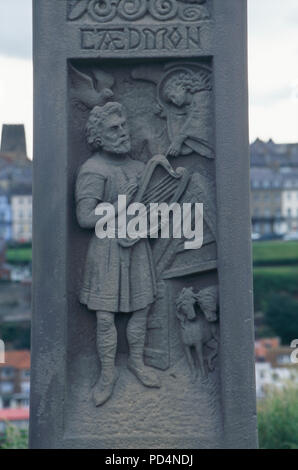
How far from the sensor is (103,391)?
6645 mm

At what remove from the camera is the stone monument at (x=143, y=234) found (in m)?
6.60

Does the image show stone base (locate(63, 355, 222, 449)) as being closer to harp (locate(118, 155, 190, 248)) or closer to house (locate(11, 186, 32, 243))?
harp (locate(118, 155, 190, 248))

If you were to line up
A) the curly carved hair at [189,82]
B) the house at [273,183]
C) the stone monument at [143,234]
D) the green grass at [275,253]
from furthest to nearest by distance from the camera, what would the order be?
the green grass at [275,253] < the house at [273,183] < the curly carved hair at [189,82] < the stone monument at [143,234]

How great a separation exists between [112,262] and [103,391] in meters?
0.91

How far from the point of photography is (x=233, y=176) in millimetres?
6617

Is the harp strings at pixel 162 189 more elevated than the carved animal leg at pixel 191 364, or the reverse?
the harp strings at pixel 162 189

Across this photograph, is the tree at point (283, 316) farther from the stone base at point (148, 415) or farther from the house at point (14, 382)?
the stone base at point (148, 415)

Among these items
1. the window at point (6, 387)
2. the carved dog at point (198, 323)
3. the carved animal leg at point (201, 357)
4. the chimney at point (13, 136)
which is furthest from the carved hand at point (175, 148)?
the window at point (6, 387)

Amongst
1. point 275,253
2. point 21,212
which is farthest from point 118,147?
point 275,253

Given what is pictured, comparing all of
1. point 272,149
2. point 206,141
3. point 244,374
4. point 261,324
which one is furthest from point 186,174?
point 261,324

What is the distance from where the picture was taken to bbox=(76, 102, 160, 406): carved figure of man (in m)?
6.62

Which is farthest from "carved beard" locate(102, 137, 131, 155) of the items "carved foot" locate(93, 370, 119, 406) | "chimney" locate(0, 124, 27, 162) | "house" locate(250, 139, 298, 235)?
"house" locate(250, 139, 298, 235)

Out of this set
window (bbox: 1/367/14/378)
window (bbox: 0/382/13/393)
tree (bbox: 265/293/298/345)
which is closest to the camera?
window (bbox: 0/382/13/393)

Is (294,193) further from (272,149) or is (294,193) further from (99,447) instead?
(99,447)
